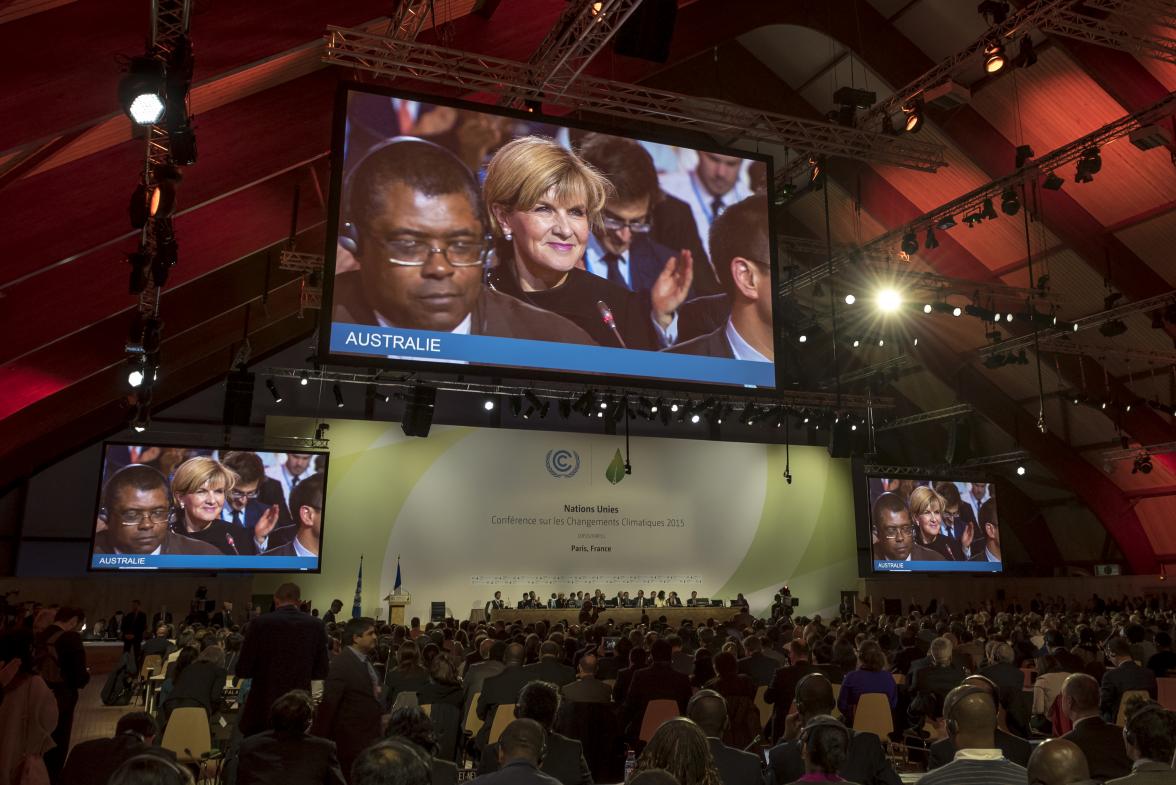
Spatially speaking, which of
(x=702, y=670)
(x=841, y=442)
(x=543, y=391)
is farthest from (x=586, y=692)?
(x=841, y=442)

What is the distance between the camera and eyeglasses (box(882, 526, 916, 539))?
66.2 feet

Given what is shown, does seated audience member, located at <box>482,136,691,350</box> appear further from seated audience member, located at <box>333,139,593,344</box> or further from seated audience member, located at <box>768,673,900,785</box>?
seated audience member, located at <box>768,673,900,785</box>

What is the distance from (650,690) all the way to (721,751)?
2.60 meters

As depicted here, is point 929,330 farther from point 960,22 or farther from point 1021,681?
point 1021,681

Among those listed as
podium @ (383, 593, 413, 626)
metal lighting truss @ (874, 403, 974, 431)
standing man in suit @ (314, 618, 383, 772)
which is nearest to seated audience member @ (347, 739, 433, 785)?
standing man in suit @ (314, 618, 383, 772)

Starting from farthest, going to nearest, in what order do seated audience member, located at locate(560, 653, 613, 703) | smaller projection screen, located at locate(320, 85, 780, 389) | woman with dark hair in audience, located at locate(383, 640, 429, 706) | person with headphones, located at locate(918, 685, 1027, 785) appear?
woman with dark hair in audience, located at locate(383, 640, 429, 706)
smaller projection screen, located at locate(320, 85, 780, 389)
seated audience member, located at locate(560, 653, 613, 703)
person with headphones, located at locate(918, 685, 1027, 785)

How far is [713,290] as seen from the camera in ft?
→ 22.7

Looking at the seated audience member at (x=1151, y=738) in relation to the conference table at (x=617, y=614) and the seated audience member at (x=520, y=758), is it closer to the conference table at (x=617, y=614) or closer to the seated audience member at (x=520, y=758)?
the seated audience member at (x=520, y=758)

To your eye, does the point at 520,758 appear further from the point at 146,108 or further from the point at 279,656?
the point at 146,108

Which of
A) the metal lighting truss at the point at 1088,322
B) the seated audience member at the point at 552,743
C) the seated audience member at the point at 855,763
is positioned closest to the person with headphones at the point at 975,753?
the seated audience member at the point at 855,763

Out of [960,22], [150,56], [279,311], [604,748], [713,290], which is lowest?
[604,748]

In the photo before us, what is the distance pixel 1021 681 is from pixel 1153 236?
1196cm

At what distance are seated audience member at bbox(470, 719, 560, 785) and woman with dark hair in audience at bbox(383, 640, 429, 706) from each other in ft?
13.0

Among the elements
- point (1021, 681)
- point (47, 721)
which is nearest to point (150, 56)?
point (47, 721)
